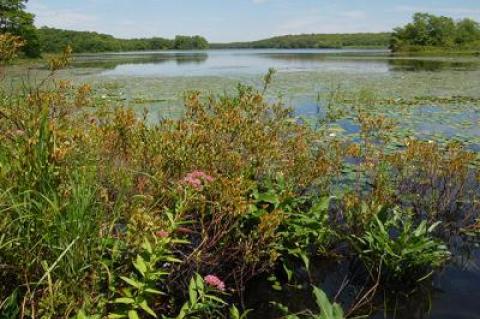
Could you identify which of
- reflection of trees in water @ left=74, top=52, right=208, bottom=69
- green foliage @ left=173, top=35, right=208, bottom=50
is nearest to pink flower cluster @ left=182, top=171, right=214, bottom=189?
reflection of trees in water @ left=74, top=52, right=208, bottom=69

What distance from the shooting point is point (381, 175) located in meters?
5.21

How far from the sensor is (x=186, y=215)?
3.46 metres

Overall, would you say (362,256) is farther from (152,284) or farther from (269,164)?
(152,284)

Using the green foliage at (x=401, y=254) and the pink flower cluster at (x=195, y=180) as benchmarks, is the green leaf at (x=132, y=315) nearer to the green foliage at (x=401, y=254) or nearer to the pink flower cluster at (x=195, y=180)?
the pink flower cluster at (x=195, y=180)

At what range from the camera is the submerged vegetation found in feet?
8.35

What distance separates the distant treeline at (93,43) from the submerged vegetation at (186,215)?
228 ft

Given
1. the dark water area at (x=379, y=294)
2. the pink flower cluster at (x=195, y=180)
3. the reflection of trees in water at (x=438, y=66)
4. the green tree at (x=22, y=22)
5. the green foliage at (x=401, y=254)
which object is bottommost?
the dark water area at (x=379, y=294)

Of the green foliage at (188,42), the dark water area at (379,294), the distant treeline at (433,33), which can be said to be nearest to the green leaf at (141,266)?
the dark water area at (379,294)

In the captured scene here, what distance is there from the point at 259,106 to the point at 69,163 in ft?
8.09

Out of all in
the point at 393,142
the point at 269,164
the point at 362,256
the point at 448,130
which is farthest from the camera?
the point at 448,130

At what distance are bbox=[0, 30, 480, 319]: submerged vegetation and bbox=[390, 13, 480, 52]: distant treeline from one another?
3307 inches

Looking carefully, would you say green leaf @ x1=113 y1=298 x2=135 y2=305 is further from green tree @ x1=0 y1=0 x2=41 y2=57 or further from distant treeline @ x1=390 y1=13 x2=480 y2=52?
distant treeline @ x1=390 y1=13 x2=480 y2=52

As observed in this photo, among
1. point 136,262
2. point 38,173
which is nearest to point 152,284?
point 136,262

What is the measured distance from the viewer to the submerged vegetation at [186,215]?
254 centimetres
